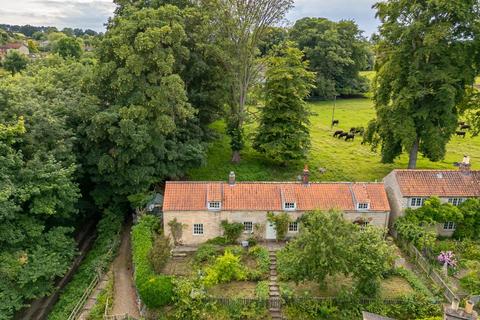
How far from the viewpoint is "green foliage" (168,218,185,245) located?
1123 inches

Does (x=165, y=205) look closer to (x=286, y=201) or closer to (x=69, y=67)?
(x=286, y=201)

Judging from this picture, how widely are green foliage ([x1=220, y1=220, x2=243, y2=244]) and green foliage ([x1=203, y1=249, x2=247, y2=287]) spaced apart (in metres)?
3.29

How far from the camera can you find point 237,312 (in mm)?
22953

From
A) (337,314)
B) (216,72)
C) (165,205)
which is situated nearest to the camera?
Answer: (337,314)

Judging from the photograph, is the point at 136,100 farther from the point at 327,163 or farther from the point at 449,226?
the point at 449,226

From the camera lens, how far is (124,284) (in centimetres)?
2672

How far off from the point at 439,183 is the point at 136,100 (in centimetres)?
2428

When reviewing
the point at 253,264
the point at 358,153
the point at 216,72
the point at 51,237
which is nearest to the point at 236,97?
the point at 216,72

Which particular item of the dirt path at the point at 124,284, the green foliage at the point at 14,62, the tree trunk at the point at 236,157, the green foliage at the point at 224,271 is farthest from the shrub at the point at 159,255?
the green foliage at the point at 14,62

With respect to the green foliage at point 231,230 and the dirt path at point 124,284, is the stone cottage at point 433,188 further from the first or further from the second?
the dirt path at point 124,284

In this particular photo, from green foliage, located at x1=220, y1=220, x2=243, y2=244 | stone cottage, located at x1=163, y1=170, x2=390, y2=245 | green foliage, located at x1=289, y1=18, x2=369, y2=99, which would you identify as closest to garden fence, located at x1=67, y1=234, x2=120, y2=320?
stone cottage, located at x1=163, y1=170, x2=390, y2=245

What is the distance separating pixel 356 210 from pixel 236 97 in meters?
18.0

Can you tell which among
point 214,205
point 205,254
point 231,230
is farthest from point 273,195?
point 205,254

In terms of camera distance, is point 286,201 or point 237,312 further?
point 286,201
